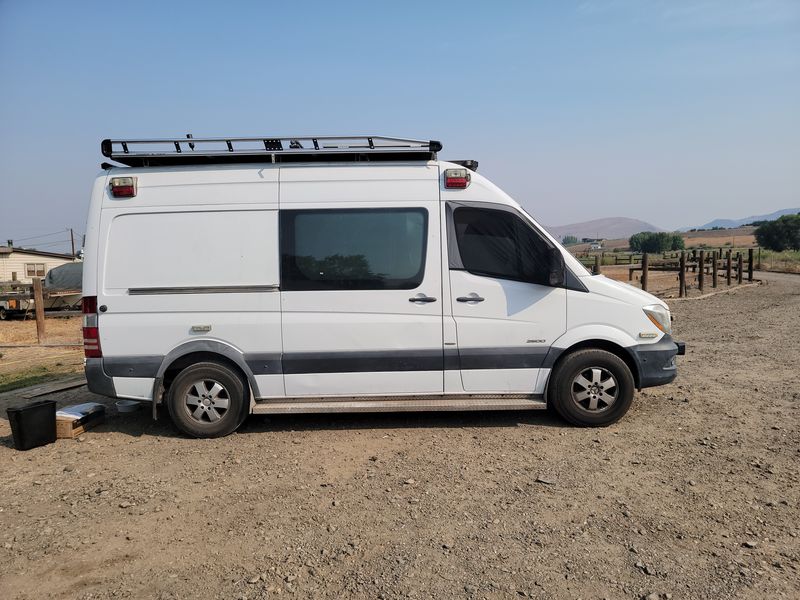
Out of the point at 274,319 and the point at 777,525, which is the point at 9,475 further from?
the point at 777,525

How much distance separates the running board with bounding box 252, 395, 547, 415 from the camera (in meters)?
5.25

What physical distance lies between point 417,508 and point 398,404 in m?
1.56

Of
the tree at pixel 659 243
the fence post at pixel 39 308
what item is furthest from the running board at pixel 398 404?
the tree at pixel 659 243

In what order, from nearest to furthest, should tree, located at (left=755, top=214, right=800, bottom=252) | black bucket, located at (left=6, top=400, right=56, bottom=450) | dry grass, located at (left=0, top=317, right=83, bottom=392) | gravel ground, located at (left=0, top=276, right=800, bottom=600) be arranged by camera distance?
gravel ground, located at (left=0, top=276, right=800, bottom=600), black bucket, located at (left=6, top=400, right=56, bottom=450), dry grass, located at (left=0, top=317, right=83, bottom=392), tree, located at (left=755, top=214, right=800, bottom=252)

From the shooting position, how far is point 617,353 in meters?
5.48

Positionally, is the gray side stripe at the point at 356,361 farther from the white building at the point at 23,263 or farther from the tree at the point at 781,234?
the tree at the point at 781,234

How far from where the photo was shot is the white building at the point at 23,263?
3491 centimetres

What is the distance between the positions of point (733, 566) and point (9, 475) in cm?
527

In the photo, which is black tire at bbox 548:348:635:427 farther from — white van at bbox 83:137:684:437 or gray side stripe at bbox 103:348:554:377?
gray side stripe at bbox 103:348:554:377

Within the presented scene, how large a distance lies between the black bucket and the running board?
1.93 metres

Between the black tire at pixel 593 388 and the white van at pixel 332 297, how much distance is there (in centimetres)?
1

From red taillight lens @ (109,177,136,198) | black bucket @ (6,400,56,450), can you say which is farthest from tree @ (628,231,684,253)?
black bucket @ (6,400,56,450)

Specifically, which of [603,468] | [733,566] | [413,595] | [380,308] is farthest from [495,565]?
[380,308]

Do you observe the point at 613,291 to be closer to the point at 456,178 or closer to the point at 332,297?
the point at 456,178
